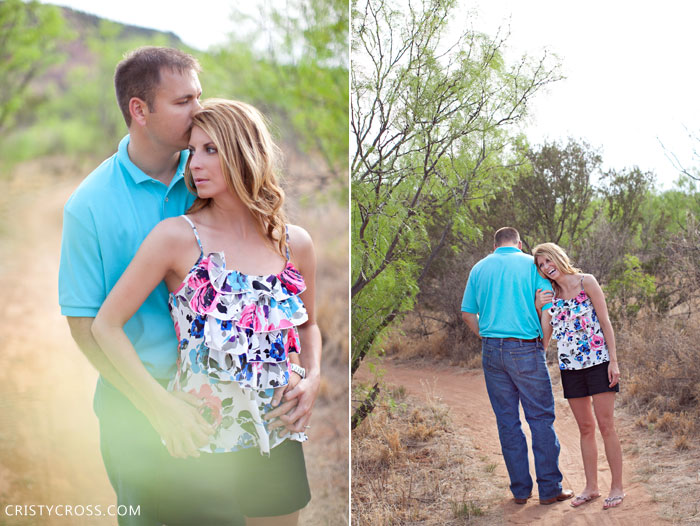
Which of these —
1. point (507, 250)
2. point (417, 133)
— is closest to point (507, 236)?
point (507, 250)

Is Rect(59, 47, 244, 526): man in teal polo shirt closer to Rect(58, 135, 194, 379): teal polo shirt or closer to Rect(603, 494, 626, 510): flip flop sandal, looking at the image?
Rect(58, 135, 194, 379): teal polo shirt

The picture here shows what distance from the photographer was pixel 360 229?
152 inches

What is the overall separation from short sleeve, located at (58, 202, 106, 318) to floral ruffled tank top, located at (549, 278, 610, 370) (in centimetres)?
239

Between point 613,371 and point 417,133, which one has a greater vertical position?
point 417,133

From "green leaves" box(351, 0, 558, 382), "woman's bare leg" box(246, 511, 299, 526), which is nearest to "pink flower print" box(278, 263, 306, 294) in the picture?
"woman's bare leg" box(246, 511, 299, 526)

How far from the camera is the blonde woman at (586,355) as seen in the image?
11.1ft

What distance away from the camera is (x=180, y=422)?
5.93 feet

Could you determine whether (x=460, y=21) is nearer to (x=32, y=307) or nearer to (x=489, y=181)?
(x=489, y=181)

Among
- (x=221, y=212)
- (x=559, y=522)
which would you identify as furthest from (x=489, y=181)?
(x=221, y=212)

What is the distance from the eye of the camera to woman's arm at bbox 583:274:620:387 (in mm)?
3336

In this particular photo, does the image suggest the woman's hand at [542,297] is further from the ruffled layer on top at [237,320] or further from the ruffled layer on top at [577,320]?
the ruffled layer on top at [237,320]

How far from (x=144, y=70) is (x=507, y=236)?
7.71 ft

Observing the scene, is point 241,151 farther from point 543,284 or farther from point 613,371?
point 613,371

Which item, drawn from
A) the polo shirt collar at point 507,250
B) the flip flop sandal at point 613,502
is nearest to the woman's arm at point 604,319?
the polo shirt collar at point 507,250
